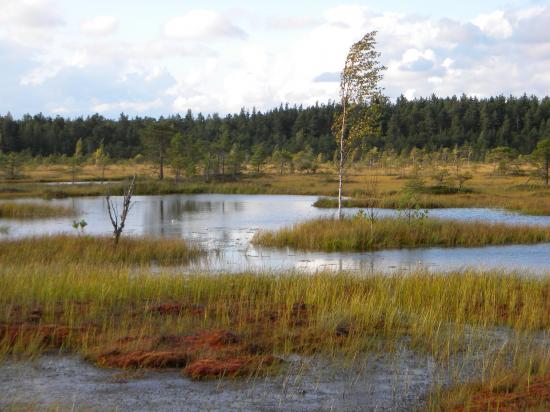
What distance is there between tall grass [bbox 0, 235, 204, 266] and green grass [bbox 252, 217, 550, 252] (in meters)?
4.33

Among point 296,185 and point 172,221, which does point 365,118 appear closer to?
point 172,221

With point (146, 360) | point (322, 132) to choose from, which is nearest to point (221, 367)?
point (146, 360)

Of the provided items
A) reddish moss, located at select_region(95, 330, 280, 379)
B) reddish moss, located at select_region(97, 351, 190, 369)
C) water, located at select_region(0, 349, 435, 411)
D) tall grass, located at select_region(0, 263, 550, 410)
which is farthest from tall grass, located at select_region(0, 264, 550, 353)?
reddish moss, located at select_region(97, 351, 190, 369)

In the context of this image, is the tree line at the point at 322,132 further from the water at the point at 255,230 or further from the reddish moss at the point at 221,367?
the reddish moss at the point at 221,367

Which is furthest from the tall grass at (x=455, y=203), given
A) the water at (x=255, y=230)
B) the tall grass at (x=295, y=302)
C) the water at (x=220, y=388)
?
the water at (x=220, y=388)

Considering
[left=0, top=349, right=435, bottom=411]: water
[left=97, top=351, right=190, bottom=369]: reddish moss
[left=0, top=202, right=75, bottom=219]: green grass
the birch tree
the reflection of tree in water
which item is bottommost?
the reflection of tree in water

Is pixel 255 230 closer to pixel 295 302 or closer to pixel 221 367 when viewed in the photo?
pixel 295 302

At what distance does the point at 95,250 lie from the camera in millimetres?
20141

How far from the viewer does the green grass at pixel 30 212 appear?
37.6 metres

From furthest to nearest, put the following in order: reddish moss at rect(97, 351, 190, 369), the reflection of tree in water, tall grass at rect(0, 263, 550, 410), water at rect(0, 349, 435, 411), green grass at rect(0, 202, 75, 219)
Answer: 1. the reflection of tree in water
2. green grass at rect(0, 202, 75, 219)
3. tall grass at rect(0, 263, 550, 410)
4. reddish moss at rect(97, 351, 190, 369)
5. water at rect(0, 349, 435, 411)

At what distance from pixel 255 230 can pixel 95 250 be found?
11620mm

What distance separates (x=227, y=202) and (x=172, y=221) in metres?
16.8

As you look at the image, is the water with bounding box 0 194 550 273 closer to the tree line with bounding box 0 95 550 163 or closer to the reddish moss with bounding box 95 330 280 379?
the reddish moss with bounding box 95 330 280 379

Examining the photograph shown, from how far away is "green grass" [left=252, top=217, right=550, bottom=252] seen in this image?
2434cm
